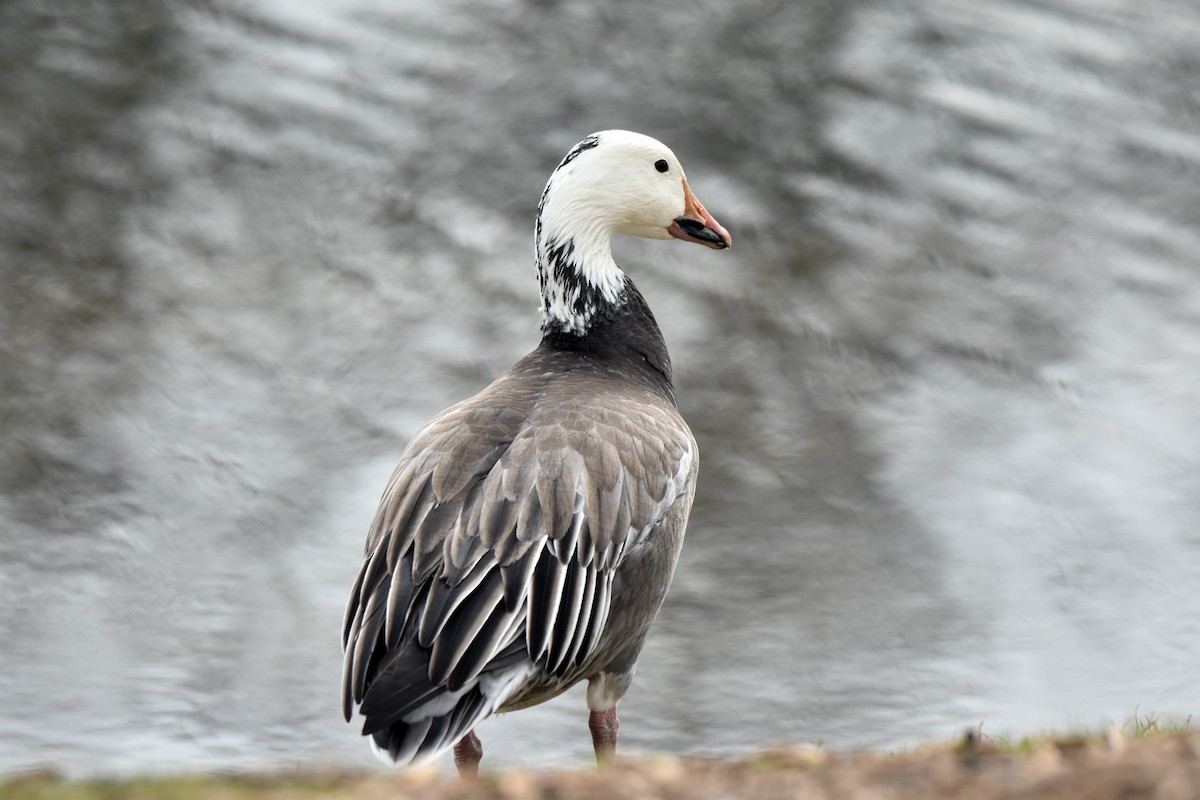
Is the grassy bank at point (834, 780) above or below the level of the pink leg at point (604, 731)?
above

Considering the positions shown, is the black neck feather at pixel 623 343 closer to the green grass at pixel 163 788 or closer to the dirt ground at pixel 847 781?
the green grass at pixel 163 788

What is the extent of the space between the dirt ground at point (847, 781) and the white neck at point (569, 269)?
8.04 ft

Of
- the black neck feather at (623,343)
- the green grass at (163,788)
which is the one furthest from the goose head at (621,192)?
the green grass at (163,788)

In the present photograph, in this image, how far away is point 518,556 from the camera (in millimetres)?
5250

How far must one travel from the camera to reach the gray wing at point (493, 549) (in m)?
5.02

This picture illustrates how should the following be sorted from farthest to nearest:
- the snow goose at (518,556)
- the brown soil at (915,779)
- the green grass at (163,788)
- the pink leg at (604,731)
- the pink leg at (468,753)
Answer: the pink leg at (604,731) < the pink leg at (468,753) < the snow goose at (518,556) < the green grass at (163,788) < the brown soil at (915,779)

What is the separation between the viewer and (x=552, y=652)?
5.28m

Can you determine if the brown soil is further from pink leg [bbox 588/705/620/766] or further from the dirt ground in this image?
pink leg [bbox 588/705/620/766]

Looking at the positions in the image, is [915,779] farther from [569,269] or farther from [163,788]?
[569,269]

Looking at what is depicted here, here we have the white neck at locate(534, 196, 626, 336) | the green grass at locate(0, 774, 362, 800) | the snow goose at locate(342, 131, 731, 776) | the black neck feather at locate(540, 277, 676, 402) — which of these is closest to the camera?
the green grass at locate(0, 774, 362, 800)

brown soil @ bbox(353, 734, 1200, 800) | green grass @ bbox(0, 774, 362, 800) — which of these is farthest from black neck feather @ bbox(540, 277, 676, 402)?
brown soil @ bbox(353, 734, 1200, 800)

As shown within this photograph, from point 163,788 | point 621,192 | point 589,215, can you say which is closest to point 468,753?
point 163,788

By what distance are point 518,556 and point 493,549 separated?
84mm

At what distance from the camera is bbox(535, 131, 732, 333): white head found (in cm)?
685
